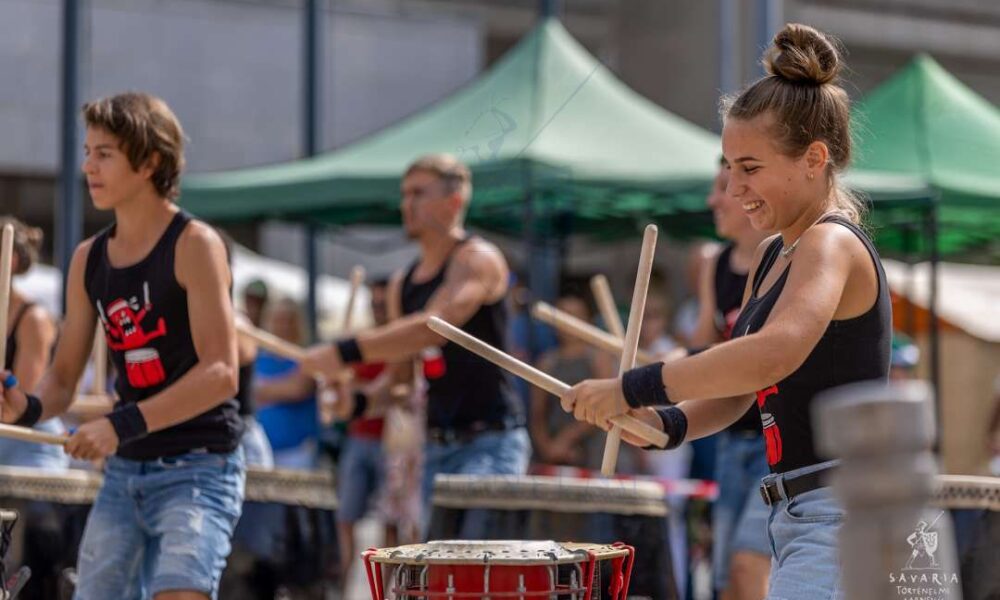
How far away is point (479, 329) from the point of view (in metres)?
6.41

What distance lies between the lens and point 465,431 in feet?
21.0

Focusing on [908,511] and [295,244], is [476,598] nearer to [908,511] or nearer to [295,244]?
[908,511]

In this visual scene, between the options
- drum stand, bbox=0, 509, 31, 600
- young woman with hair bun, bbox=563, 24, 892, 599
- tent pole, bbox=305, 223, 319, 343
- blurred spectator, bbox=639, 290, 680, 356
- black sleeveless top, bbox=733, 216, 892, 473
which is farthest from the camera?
tent pole, bbox=305, 223, 319, 343

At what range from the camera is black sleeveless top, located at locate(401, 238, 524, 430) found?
6.38 metres

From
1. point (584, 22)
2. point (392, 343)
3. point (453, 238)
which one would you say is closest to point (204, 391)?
point (392, 343)

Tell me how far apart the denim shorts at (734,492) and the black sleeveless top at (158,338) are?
1.97m

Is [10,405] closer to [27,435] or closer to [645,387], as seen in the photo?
[27,435]

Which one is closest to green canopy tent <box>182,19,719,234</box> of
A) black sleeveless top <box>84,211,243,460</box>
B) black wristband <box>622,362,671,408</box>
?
black sleeveless top <box>84,211,243,460</box>

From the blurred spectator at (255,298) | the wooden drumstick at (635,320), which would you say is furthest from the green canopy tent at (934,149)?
the wooden drumstick at (635,320)

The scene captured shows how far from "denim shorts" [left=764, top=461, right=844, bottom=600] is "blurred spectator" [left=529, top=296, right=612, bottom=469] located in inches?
256

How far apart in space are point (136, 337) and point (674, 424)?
1.62 metres

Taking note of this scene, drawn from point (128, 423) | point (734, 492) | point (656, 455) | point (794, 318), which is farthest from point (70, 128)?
point (794, 318)

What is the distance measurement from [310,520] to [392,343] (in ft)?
2.33

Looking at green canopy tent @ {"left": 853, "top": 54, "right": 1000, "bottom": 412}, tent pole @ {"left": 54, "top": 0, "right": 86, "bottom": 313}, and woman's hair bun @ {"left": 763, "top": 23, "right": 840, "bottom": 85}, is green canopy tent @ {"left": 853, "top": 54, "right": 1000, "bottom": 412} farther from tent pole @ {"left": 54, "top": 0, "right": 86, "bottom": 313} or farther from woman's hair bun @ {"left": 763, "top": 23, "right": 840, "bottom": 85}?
woman's hair bun @ {"left": 763, "top": 23, "right": 840, "bottom": 85}
